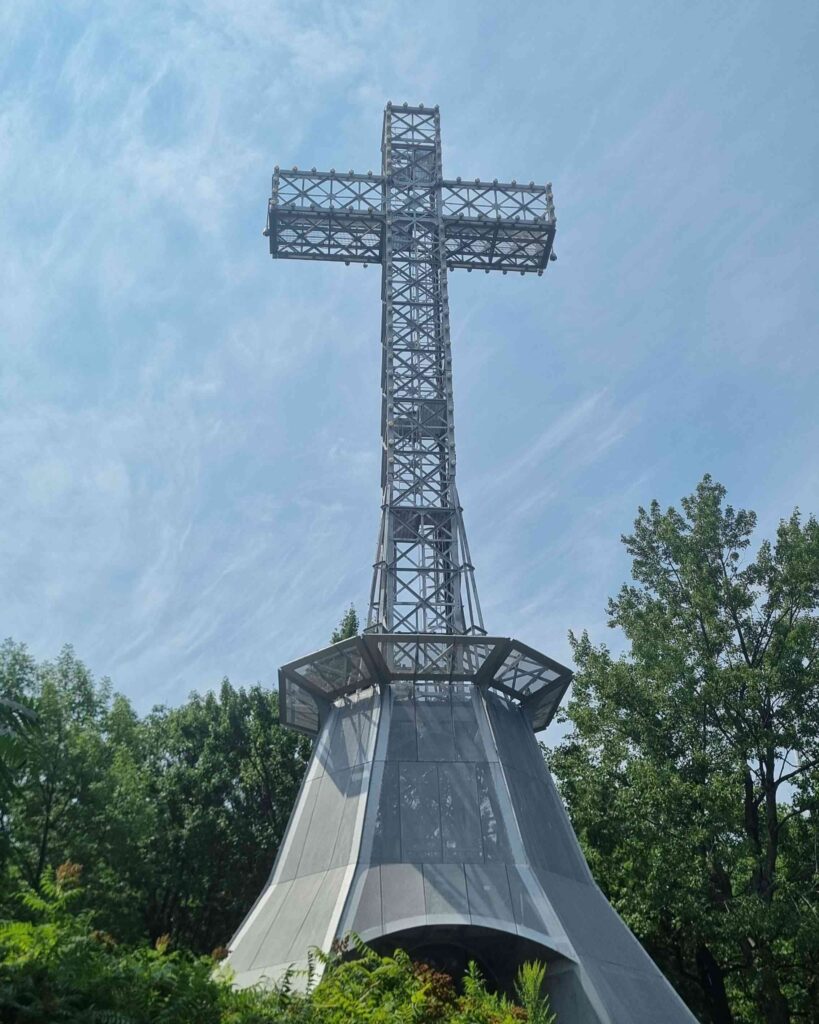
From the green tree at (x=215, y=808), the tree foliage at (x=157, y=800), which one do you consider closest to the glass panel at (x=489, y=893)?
the tree foliage at (x=157, y=800)

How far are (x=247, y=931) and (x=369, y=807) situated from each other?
2.89m

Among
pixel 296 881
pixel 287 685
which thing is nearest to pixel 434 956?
pixel 296 881

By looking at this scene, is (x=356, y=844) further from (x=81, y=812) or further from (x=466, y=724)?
(x=81, y=812)

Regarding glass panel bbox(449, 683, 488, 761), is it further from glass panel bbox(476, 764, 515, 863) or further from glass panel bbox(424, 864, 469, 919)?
glass panel bbox(424, 864, 469, 919)

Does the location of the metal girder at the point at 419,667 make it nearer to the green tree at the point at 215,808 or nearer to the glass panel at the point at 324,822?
the glass panel at the point at 324,822

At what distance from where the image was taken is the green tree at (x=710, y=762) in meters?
20.1

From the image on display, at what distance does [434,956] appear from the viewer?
52.4 feet

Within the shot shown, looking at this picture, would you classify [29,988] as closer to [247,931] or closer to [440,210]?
[247,931]

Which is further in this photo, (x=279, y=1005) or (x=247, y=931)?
(x=247, y=931)

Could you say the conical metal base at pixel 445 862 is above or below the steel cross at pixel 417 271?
below

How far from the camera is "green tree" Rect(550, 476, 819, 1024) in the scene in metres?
20.1

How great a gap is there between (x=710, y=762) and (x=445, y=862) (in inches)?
335

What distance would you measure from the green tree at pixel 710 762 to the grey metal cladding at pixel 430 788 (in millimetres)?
3378

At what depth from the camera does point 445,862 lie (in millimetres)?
15375
